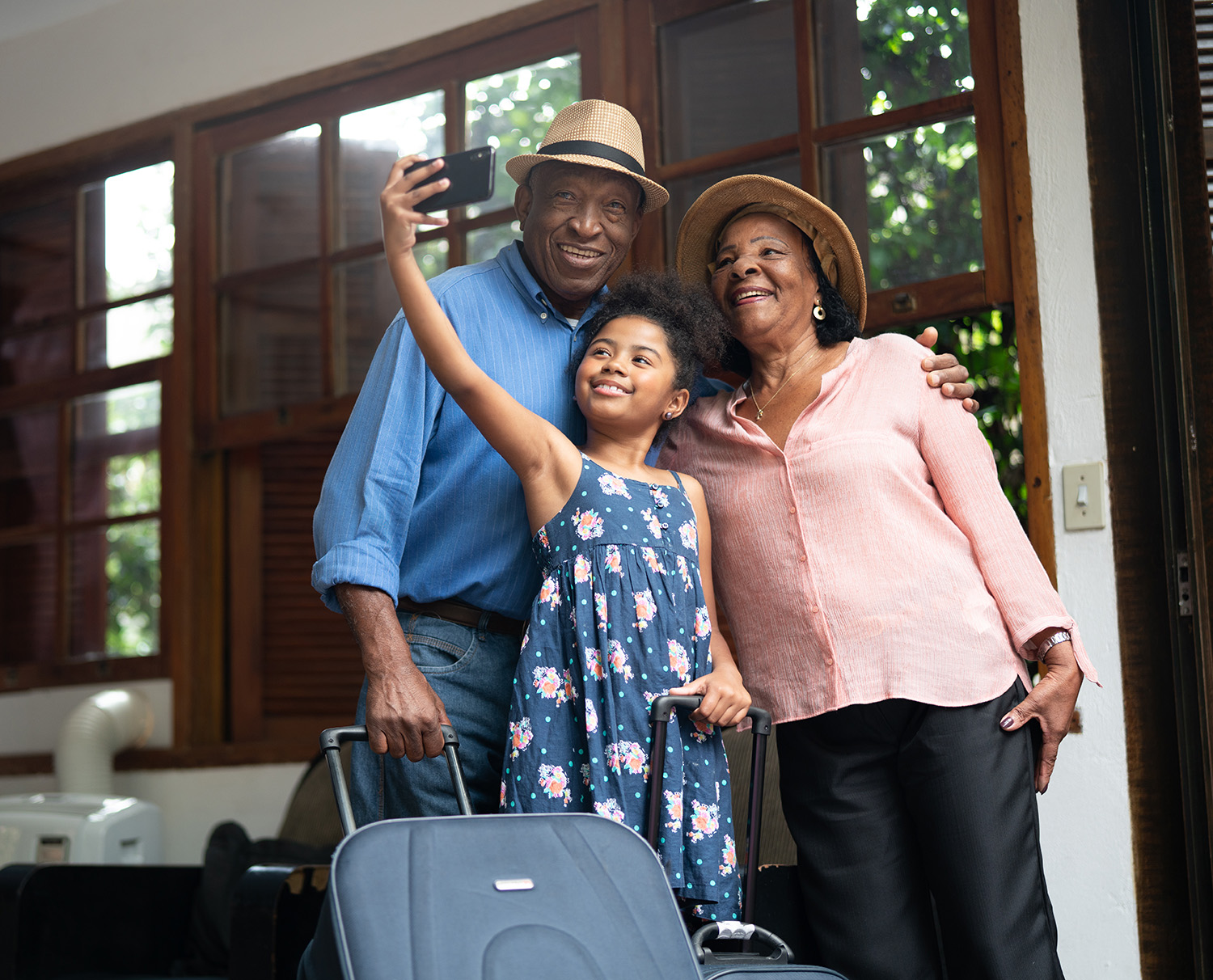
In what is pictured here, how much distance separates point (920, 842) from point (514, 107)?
7.37ft

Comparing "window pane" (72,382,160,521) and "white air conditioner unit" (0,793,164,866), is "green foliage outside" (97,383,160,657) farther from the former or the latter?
"white air conditioner unit" (0,793,164,866)

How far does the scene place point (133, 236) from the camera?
12.9ft

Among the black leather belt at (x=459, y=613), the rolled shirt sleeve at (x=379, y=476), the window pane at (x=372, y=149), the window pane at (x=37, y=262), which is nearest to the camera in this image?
the rolled shirt sleeve at (x=379, y=476)

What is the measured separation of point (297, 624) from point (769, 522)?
7.42ft

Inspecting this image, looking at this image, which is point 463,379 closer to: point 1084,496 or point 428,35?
point 1084,496

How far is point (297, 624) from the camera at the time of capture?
3621mm

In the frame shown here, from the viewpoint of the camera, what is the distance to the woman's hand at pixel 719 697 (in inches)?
60.4

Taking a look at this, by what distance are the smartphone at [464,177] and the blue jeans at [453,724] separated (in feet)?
1.86

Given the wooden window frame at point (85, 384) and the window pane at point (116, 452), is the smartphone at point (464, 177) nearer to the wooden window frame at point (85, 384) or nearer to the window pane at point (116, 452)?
the wooden window frame at point (85, 384)

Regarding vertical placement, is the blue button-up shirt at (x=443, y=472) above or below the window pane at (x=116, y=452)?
below

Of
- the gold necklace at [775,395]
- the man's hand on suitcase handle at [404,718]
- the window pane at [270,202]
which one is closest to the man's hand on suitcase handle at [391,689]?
the man's hand on suitcase handle at [404,718]

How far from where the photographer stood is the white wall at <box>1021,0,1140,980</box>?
88.0 inches

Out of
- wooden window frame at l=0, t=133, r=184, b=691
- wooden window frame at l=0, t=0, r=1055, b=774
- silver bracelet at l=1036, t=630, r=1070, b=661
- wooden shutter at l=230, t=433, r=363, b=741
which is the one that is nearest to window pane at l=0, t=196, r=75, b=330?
wooden window frame at l=0, t=133, r=184, b=691

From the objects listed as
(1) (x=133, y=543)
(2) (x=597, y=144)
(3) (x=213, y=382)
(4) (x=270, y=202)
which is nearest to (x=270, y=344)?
(3) (x=213, y=382)
